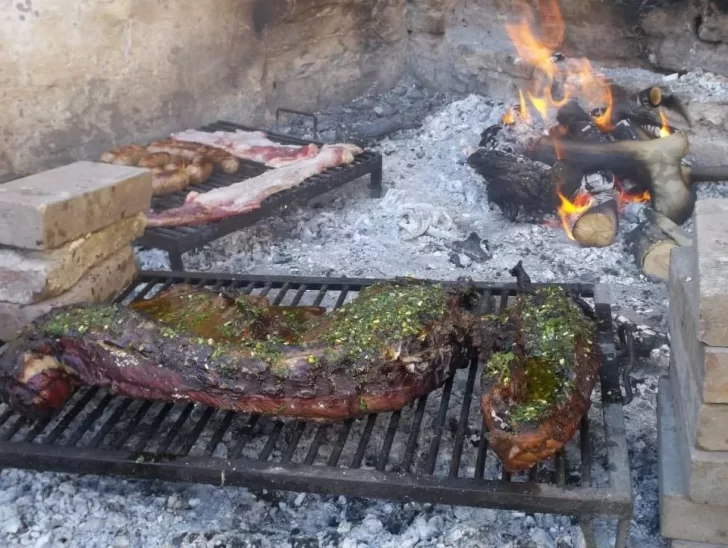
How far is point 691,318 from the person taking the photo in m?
2.49

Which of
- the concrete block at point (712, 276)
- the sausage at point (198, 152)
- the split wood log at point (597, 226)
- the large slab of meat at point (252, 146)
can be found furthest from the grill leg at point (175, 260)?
the concrete block at point (712, 276)

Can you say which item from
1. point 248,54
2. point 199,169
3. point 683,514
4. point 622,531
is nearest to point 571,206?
point 199,169

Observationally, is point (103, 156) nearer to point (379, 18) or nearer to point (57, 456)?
point (57, 456)

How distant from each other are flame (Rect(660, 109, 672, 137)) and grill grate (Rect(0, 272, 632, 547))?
2677mm

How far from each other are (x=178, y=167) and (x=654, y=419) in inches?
138

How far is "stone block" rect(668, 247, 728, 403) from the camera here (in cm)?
223

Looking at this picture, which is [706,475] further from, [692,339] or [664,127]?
[664,127]

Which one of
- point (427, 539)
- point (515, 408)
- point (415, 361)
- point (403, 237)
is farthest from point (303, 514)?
point (403, 237)

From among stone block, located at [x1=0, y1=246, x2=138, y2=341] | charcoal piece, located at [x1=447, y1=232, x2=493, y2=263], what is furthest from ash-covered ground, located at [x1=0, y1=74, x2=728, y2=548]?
stone block, located at [x1=0, y1=246, x2=138, y2=341]

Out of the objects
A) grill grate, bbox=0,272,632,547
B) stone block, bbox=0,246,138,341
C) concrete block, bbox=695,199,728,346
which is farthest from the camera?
stone block, bbox=0,246,138,341

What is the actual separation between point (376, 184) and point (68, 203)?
10.2 ft

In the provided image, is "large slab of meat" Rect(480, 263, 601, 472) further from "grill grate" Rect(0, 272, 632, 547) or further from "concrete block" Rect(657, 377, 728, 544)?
"concrete block" Rect(657, 377, 728, 544)

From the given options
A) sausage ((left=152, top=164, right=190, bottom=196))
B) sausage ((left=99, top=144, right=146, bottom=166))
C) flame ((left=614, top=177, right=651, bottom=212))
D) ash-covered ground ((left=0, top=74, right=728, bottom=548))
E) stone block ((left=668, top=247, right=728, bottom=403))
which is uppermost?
stone block ((left=668, top=247, right=728, bottom=403))

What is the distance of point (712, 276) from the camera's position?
2305 millimetres
